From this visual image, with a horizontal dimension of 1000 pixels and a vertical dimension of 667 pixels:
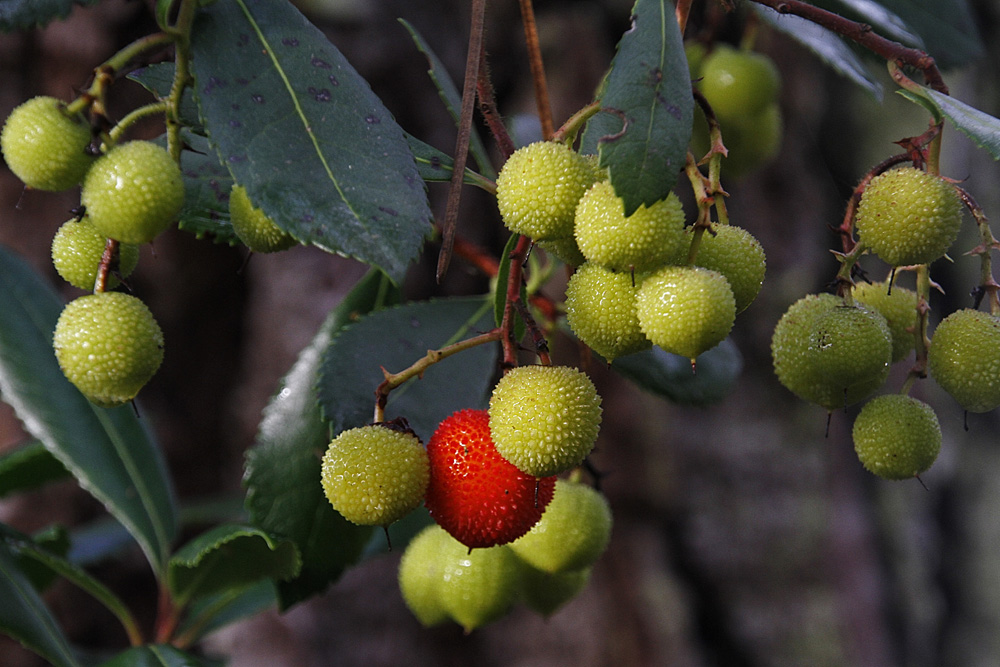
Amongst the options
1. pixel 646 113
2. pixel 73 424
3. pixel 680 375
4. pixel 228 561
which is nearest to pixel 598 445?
pixel 680 375

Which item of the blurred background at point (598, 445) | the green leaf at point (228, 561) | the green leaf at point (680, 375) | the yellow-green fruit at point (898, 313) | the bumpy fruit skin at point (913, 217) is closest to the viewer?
the bumpy fruit skin at point (913, 217)

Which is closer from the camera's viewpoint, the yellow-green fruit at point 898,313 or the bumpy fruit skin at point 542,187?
the bumpy fruit skin at point 542,187

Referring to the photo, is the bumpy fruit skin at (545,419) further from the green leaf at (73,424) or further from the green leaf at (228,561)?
the green leaf at (73,424)

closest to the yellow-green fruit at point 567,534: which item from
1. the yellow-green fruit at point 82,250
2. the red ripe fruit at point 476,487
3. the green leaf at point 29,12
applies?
the red ripe fruit at point 476,487

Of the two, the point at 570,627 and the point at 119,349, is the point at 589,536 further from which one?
the point at 570,627

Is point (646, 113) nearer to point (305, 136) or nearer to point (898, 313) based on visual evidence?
point (305, 136)

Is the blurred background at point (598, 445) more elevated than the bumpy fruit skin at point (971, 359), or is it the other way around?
the bumpy fruit skin at point (971, 359)
